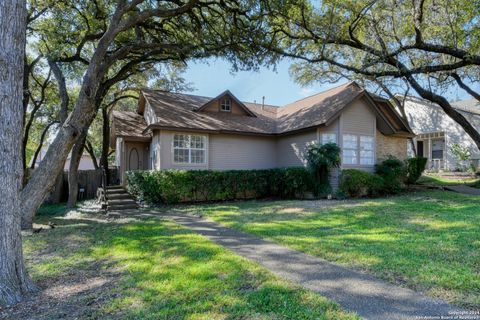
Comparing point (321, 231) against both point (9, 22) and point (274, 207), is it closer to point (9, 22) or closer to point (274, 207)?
point (274, 207)

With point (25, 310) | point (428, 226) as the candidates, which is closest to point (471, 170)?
point (428, 226)

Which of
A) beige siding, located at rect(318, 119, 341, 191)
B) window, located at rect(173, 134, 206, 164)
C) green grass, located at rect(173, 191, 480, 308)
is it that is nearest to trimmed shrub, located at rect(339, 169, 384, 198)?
beige siding, located at rect(318, 119, 341, 191)

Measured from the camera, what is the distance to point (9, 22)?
4.22m

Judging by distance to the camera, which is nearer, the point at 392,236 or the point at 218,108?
the point at 392,236

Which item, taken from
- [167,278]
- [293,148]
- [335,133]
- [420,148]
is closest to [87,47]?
[293,148]

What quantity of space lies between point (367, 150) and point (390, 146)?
9.90 feet

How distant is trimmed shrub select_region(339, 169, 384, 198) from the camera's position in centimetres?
1427

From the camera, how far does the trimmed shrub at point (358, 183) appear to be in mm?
14266

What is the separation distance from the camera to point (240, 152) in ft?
54.6

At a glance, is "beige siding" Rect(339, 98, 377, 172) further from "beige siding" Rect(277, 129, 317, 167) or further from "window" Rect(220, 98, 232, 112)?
"window" Rect(220, 98, 232, 112)

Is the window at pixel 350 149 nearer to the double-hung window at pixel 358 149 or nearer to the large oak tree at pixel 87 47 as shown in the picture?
the double-hung window at pixel 358 149

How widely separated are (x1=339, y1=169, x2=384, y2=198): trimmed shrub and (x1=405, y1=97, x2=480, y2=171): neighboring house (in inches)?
492

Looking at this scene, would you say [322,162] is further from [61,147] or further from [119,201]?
[61,147]

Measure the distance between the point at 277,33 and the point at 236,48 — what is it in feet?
6.62
